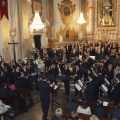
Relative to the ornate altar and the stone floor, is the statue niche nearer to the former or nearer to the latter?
Answer: the ornate altar

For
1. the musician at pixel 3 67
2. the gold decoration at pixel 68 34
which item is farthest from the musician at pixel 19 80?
the gold decoration at pixel 68 34

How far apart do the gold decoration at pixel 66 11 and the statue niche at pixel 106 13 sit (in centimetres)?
342

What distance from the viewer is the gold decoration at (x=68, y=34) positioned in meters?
27.5

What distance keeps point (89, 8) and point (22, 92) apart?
17771 mm

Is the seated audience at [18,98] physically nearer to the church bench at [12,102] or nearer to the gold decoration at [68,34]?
the church bench at [12,102]

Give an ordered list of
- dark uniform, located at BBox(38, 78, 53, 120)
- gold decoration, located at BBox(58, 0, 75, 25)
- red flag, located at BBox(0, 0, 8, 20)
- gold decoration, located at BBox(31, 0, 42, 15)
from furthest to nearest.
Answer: gold decoration, located at BBox(58, 0, 75, 25) < gold decoration, located at BBox(31, 0, 42, 15) < red flag, located at BBox(0, 0, 8, 20) < dark uniform, located at BBox(38, 78, 53, 120)

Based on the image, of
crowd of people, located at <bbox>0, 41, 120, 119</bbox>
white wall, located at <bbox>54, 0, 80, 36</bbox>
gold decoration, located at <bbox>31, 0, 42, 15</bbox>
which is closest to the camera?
crowd of people, located at <bbox>0, 41, 120, 119</bbox>

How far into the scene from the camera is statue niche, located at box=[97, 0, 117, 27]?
25.8 metres

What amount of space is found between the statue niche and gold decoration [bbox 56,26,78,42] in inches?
133

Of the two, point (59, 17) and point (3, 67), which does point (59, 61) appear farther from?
point (59, 17)

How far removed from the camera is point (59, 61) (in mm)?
16203

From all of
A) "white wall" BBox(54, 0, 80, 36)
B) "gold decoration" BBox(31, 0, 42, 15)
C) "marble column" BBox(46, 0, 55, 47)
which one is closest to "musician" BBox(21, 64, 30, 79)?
"gold decoration" BBox(31, 0, 42, 15)

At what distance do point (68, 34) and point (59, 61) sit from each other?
1186 centimetres

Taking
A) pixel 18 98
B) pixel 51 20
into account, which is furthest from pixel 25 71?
pixel 51 20
